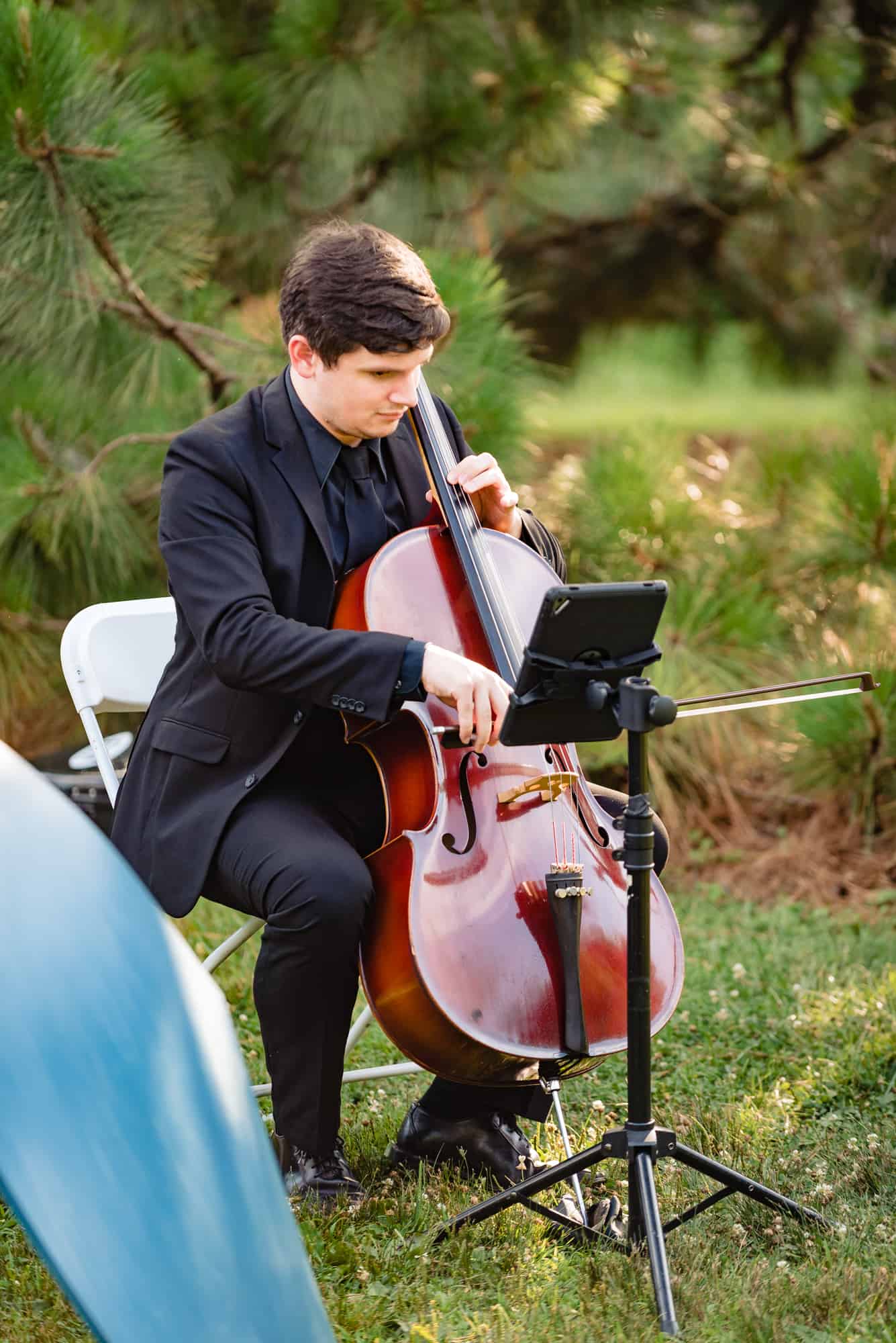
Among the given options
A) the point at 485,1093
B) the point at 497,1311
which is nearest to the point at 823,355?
the point at 485,1093

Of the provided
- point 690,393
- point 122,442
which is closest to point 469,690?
point 122,442

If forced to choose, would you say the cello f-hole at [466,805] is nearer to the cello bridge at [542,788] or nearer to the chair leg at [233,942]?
the cello bridge at [542,788]

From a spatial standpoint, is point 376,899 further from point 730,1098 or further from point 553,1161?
point 730,1098

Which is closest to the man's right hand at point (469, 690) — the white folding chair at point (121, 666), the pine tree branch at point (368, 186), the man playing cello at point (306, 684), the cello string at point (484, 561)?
the man playing cello at point (306, 684)

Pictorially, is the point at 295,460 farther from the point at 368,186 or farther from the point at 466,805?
the point at 368,186

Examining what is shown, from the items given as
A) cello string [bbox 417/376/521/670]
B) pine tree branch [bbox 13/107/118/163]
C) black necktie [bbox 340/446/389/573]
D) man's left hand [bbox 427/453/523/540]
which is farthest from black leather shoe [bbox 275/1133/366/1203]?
pine tree branch [bbox 13/107/118/163]

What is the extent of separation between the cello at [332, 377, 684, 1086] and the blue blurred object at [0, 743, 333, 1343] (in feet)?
1.12

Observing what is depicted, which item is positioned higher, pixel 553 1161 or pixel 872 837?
pixel 553 1161

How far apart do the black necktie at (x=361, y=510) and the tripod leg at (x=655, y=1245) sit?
1.00m

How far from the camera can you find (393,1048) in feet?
9.78

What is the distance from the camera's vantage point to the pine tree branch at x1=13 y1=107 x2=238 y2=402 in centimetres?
314

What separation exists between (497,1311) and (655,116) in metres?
3.73

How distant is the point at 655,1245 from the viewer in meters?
1.85

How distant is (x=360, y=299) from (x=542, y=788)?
75 cm
